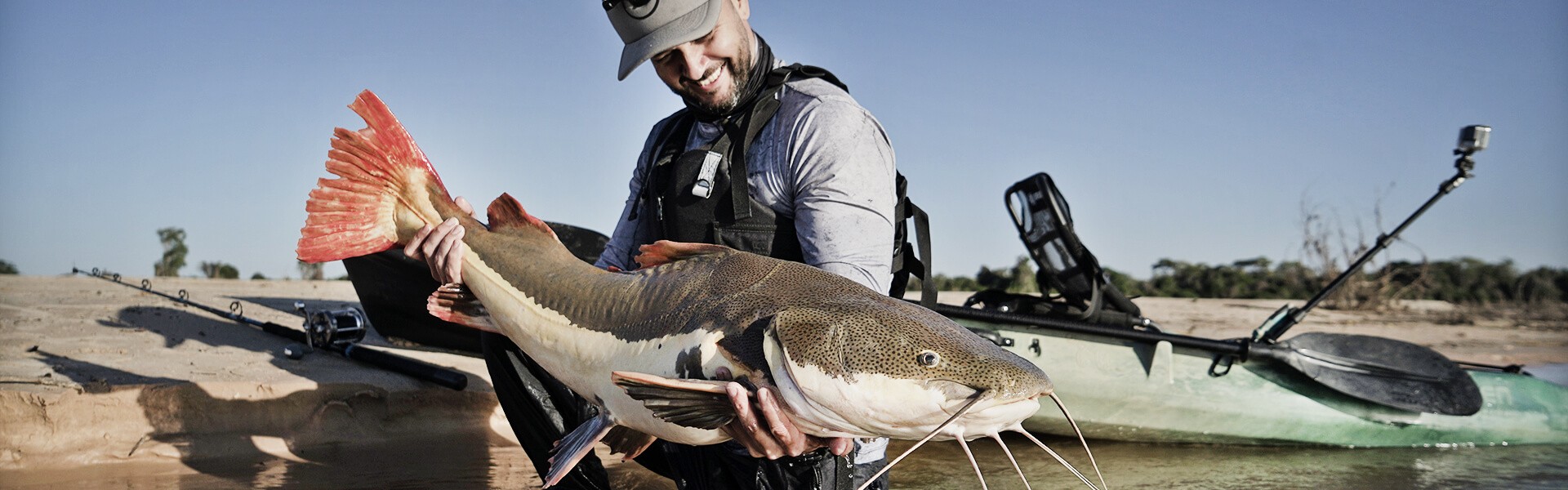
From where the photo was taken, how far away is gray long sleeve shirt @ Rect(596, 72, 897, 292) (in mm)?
2801

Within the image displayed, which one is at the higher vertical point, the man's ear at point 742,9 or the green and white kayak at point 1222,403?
the man's ear at point 742,9

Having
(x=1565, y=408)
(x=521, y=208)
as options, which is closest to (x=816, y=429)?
(x=521, y=208)

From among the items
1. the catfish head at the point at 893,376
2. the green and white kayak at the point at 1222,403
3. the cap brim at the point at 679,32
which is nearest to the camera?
the catfish head at the point at 893,376

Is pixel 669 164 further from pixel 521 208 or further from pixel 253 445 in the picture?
pixel 253 445

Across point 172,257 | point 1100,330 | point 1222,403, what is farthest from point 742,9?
point 172,257

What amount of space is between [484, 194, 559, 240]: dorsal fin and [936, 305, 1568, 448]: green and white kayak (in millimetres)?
2760

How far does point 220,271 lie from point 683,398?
12.0 meters

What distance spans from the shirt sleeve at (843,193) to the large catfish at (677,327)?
1.36 ft

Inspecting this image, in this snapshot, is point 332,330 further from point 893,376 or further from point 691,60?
point 893,376

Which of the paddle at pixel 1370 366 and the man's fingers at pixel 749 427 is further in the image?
A: the paddle at pixel 1370 366

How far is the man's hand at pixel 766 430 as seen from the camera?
6.81ft

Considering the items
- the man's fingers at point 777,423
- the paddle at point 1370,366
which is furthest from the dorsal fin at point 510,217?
the paddle at point 1370,366

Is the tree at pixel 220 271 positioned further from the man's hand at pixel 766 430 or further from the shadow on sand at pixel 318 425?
the man's hand at pixel 766 430

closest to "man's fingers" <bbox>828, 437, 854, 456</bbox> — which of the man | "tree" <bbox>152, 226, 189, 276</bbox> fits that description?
the man
